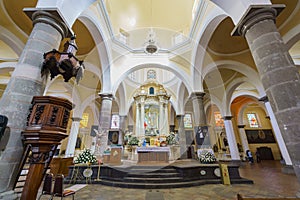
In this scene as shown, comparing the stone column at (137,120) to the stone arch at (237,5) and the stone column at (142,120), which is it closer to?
the stone column at (142,120)

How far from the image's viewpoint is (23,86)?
2.12 m

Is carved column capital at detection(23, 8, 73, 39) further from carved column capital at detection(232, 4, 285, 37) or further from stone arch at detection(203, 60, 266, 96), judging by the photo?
stone arch at detection(203, 60, 266, 96)

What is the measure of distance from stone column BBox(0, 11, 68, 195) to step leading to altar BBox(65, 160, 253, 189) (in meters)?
3.05

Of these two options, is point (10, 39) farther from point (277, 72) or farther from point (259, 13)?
point (277, 72)

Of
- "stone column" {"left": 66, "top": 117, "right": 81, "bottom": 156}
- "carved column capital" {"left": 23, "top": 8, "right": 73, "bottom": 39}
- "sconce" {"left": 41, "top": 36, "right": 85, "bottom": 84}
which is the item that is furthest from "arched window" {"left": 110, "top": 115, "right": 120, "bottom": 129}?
"carved column capital" {"left": 23, "top": 8, "right": 73, "bottom": 39}

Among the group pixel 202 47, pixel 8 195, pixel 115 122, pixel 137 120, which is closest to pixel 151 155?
pixel 137 120

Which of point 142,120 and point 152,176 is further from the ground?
point 142,120

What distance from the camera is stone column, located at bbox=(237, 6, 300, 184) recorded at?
207 centimetres

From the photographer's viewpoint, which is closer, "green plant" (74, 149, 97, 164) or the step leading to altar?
the step leading to altar

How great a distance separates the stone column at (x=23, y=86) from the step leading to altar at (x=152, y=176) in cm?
305

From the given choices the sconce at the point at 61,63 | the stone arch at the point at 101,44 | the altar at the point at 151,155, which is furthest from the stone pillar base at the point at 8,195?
the stone arch at the point at 101,44

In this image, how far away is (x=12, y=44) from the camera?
548cm

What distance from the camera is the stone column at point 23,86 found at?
72.1 inches

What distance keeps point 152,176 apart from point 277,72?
14.1 ft
